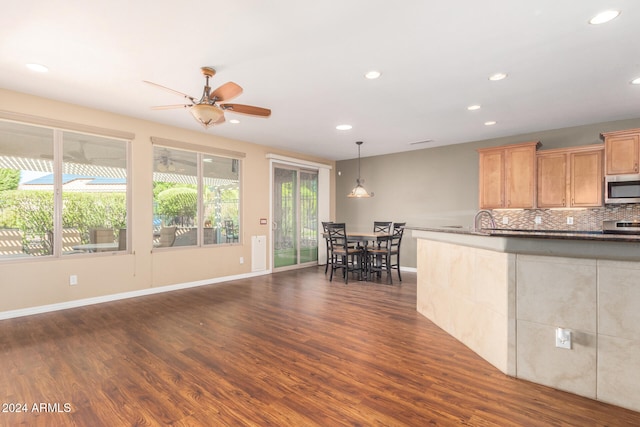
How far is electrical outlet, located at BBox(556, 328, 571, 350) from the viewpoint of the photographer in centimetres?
210

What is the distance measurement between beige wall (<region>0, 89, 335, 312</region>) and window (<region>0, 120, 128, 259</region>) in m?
0.17

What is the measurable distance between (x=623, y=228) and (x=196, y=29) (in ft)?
19.1

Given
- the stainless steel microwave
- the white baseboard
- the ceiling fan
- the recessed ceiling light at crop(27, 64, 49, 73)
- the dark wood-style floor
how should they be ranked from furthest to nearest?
the stainless steel microwave < the white baseboard < the recessed ceiling light at crop(27, 64, 49, 73) < the ceiling fan < the dark wood-style floor

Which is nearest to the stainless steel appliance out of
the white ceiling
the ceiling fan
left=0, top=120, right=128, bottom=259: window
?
the white ceiling

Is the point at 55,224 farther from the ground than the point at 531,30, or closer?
closer

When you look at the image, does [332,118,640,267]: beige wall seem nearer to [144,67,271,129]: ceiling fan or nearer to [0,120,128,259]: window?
[144,67,271,129]: ceiling fan

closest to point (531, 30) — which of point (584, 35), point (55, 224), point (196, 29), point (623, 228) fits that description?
point (584, 35)

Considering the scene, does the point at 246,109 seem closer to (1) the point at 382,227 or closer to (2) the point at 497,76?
(2) the point at 497,76

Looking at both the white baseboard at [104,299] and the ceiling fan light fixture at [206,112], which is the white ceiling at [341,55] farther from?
the white baseboard at [104,299]

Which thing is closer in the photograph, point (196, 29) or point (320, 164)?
point (196, 29)

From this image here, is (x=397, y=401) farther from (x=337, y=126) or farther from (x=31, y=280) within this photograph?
(x=31, y=280)

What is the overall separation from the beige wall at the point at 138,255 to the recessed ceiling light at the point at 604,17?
4.92 meters

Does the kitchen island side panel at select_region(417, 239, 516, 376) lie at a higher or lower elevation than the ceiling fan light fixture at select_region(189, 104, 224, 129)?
lower

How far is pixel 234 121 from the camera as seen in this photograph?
479 cm
